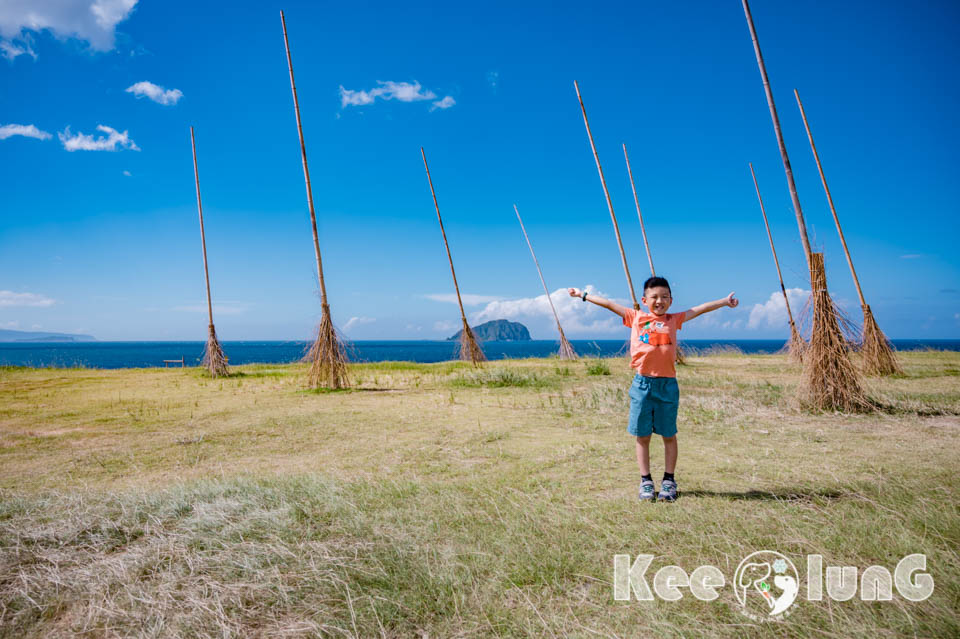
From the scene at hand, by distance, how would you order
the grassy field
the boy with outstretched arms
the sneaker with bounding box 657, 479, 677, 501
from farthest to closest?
the boy with outstretched arms → the sneaker with bounding box 657, 479, 677, 501 → the grassy field

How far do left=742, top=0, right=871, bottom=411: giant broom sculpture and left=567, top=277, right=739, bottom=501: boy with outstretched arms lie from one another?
424 cm

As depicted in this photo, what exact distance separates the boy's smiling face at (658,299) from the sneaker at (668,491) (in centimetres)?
124

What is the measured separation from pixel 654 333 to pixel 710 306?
510mm

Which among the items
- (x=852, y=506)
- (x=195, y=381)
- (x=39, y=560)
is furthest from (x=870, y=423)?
(x=195, y=381)

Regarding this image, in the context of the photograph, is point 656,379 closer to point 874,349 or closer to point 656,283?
point 656,283

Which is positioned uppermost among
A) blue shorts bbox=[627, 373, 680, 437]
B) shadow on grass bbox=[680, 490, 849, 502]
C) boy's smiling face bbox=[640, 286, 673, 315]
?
boy's smiling face bbox=[640, 286, 673, 315]

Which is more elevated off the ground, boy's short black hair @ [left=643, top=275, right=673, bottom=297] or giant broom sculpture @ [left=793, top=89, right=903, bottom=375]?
boy's short black hair @ [left=643, top=275, right=673, bottom=297]

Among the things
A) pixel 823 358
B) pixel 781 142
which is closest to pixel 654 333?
pixel 823 358

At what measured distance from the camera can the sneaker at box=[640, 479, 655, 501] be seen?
3285 millimetres

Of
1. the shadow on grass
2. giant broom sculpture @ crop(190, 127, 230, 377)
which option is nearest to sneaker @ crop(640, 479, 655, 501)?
the shadow on grass

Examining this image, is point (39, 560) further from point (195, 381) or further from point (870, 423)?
point (195, 381)

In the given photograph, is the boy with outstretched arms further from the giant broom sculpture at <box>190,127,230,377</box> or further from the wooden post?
the giant broom sculpture at <box>190,127,230,377</box>

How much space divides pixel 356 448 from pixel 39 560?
9.48ft

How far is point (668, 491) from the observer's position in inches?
131
